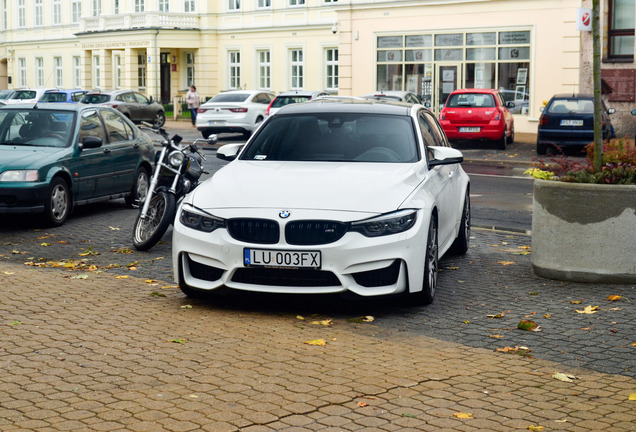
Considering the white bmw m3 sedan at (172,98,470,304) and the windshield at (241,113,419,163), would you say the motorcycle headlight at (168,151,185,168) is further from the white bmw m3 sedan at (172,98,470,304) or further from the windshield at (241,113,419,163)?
the white bmw m3 sedan at (172,98,470,304)

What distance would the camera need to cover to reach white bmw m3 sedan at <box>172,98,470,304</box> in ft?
23.7

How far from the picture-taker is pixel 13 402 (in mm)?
5254

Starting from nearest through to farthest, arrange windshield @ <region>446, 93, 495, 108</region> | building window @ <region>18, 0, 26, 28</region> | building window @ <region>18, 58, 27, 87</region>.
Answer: windshield @ <region>446, 93, 495, 108</region> < building window @ <region>18, 0, 26, 28</region> < building window @ <region>18, 58, 27, 87</region>

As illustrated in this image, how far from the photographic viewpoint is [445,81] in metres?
37.6

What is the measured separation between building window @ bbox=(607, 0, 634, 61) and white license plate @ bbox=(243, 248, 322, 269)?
91.4 feet

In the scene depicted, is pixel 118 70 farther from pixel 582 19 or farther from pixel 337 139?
pixel 337 139

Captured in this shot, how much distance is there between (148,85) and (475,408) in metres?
49.6

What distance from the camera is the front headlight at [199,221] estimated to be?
745 cm

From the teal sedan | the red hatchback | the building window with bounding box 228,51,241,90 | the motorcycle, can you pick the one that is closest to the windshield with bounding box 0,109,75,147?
the teal sedan

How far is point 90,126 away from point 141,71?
43229 mm

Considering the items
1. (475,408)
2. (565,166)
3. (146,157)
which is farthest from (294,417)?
(146,157)

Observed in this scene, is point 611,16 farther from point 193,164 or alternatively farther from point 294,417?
point 294,417

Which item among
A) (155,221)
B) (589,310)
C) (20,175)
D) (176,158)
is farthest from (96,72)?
(589,310)

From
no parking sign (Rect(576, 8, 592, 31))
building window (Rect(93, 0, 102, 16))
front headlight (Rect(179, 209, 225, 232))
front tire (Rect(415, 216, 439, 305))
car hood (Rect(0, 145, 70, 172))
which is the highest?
building window (Rect(93, 0, 102, 16))
